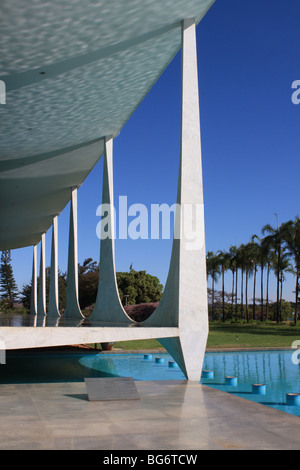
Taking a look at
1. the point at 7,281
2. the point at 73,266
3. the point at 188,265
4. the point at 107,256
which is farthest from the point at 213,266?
the point at 188,265

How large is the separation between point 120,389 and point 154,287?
3247cm

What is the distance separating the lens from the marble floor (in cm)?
404

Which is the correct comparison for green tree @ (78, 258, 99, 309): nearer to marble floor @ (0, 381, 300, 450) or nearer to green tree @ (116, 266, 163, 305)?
green tree @ (116, 266, 163, 305)

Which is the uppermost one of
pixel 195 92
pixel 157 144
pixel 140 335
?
pixel 157 144

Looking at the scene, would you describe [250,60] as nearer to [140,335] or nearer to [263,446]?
[140,335]

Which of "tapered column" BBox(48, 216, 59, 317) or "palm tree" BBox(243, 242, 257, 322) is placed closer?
"tapered column" BBox(48, 216, 59, 317)

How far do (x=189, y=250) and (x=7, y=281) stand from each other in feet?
145

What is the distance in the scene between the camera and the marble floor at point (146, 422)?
4035mm

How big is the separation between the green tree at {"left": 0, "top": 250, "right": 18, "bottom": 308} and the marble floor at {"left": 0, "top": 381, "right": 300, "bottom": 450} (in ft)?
144

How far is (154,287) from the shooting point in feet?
127

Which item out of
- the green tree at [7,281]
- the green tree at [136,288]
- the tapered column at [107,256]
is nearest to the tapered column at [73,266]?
the tapered column at [107,256]

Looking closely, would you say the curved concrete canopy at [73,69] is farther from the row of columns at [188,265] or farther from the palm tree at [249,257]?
the palm tree at [249,257]

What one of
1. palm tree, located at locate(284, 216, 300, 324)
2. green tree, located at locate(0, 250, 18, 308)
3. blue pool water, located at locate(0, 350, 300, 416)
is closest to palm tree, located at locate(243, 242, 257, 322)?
palm tree, located at locate(284, 216, 300, 324)
